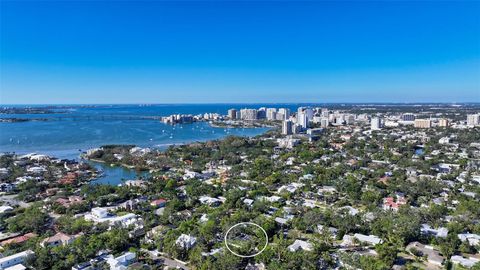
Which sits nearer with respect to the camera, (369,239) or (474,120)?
(369,239)

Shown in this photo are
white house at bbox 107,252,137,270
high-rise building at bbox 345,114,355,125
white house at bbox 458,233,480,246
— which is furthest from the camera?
high-rise building at bbox 345,114,355,125

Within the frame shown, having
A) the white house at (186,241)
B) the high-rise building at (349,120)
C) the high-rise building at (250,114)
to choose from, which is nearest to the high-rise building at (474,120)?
the high-rise building at (349,120)

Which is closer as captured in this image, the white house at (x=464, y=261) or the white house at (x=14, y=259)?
the white house at (x=14, y=259)

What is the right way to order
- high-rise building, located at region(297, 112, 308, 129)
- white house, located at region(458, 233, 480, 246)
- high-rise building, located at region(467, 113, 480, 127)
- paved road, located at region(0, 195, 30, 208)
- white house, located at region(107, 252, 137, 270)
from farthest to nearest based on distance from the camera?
high-rise building, located at region(297, 112, 308, 129), high-rise building, located at region(467, 113, 480, 127), paved road, located at region(0, 195, 30, 208), white house, located at region(458, 233, 480, 246), white house, located at region(107, 252, 137, 270)

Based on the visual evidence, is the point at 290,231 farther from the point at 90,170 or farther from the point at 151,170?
the point at 90,170

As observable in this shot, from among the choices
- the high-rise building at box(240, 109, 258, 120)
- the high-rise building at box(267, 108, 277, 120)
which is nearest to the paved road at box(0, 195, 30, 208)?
the high-rise building at box(240, 109, 258, 120)

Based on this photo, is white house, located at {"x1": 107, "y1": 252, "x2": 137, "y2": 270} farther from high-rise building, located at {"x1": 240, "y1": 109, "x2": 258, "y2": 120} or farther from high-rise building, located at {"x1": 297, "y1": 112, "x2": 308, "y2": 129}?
high-rise building, located at {"x1": 240, "y1": 109, "x2": 258, "y2": 120}

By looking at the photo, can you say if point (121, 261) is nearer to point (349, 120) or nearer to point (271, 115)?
point (349, 120)

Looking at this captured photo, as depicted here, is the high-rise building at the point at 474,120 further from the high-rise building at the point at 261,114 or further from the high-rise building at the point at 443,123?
the high-rise building at the point at 261,114

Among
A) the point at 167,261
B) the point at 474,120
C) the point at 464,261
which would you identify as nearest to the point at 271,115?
the point at 474,120

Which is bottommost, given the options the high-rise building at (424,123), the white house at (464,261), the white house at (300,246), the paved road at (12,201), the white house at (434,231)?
the paved road at (12,201)

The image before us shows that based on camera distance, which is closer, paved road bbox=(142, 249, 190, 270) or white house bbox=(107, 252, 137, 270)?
white house bbox=(107, 252, 137, 270)
